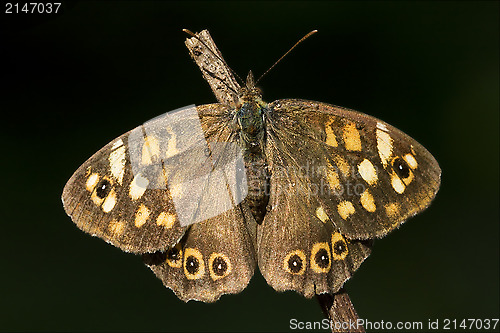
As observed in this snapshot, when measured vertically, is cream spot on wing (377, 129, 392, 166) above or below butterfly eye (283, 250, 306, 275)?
above

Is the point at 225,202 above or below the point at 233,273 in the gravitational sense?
above

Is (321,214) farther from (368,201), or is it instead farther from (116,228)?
(116,228)

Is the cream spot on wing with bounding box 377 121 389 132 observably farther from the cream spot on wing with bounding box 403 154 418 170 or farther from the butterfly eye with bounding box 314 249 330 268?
the butterfly eye with bounding box 314 249 330 268

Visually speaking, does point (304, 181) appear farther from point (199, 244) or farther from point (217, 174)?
point (199, 244)

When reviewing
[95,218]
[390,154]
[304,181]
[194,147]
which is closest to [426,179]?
[390,154]

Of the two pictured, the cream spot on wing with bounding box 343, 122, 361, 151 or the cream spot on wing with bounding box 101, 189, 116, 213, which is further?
the cream spot on wing with bounding box 343, 122, 361, 151

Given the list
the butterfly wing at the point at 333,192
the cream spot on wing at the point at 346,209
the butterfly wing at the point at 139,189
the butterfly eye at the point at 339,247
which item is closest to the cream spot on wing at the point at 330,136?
the butterfly wing at the point at 333,192

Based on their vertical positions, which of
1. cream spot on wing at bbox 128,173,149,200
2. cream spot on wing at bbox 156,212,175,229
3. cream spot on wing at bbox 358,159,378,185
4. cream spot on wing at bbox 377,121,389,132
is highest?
cream spot on wing at bbox 128,173,149,200

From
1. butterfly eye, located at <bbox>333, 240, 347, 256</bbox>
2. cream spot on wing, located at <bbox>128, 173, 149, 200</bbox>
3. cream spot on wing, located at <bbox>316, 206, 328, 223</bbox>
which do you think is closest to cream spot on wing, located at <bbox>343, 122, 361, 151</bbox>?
cream spot on wing, located at <bbox>316, 206, 328, 223</bbox>
